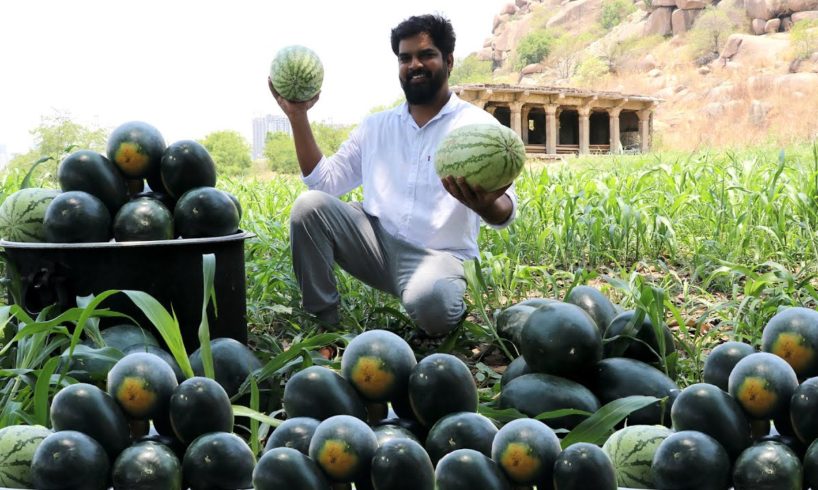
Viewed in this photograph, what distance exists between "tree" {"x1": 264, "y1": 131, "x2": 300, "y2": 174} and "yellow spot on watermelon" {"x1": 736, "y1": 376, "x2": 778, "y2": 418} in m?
56.2

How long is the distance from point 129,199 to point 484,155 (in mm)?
1432

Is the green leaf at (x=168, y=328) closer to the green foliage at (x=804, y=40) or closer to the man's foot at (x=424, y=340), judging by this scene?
the man's foot at (x=424, y=340)

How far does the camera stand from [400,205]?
377cm

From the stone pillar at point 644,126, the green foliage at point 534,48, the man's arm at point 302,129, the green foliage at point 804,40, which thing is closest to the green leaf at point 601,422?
the man's arm at point 302,129

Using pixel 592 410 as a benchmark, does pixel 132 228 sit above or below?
above

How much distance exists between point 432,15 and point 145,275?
1835 mm

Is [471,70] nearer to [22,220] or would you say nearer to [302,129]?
[302,129]

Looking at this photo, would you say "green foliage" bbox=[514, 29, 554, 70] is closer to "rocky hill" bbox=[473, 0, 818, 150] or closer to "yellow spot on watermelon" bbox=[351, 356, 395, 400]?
"rocky hill" bbox=[473, 0, 818, 150]

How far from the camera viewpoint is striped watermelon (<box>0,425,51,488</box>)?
1483 mm

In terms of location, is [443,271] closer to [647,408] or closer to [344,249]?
[344,249]

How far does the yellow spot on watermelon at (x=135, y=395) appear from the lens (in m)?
1.47

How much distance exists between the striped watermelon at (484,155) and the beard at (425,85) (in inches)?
24.2

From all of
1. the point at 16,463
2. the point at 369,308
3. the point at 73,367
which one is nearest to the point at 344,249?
the point at 369,308

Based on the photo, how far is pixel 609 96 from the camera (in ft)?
112
